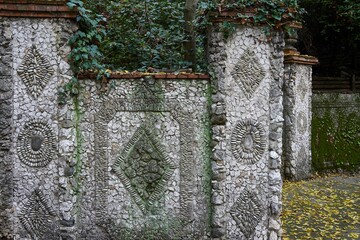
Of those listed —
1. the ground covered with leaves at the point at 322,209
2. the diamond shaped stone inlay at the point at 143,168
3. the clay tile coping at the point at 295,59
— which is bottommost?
the ground covered with leaves at the point at 322,209

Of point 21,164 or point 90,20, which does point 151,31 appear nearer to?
point 90,20

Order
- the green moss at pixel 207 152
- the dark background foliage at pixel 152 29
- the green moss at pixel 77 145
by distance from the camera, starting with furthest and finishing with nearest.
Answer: the dark background foliage at pixel 152 29, the green moss at pixel 207 152, the green moss at pixel 77 145

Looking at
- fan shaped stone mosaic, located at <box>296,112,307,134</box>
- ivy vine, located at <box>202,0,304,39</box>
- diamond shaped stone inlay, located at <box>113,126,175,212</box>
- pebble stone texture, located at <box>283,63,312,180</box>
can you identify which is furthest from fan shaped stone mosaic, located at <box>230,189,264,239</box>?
fan shaped stone mosaic, located at <box>296,112,307,134</box>

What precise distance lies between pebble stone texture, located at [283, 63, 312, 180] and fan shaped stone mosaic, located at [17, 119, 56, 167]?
6.81 meters

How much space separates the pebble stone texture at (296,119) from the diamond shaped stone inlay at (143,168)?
5.74 meters

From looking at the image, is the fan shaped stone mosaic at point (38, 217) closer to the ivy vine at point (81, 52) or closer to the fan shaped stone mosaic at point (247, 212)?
the ivy vine at point (81, 52)

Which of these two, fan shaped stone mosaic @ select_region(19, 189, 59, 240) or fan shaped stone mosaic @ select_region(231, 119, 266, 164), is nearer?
fan shaped stone mosaic @ select_region(19, 189, 59, 240)

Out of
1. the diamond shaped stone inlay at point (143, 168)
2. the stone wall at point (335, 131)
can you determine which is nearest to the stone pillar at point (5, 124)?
the diamond shaped stone inlay at point (143, 168)

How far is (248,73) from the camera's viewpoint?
17.2ft

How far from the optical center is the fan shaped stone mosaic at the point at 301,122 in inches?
402

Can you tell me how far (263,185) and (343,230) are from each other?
Answer: 2.07 m

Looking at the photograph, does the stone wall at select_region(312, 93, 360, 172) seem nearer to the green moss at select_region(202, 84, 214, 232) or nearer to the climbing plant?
the climbing plant

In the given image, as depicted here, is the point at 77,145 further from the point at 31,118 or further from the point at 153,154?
the point at 153,154

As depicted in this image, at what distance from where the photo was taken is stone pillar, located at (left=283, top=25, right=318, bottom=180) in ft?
32.7
